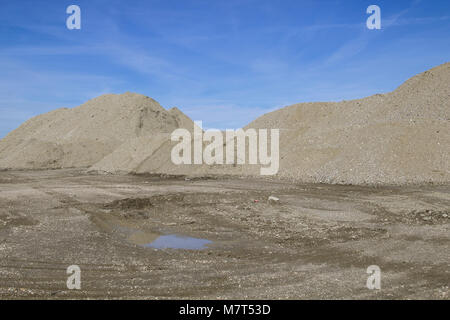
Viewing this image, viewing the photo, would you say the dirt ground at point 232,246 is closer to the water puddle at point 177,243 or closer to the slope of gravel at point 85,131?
the water puddle at point 177,243

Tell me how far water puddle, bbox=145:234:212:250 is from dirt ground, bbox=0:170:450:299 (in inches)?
Result: 9.6

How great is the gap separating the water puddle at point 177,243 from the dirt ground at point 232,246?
24 cm

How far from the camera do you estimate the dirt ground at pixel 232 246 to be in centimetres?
699

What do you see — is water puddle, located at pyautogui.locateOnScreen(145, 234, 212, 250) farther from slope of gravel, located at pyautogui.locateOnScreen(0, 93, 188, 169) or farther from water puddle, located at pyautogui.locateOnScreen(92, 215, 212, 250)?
slope of gravel, located at pyautogui.locateOnScreen(0, 93, 188, 169)

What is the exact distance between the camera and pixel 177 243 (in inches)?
445

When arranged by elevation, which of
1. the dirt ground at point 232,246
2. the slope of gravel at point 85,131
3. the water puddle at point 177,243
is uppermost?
the slope of gravel at point 85,131

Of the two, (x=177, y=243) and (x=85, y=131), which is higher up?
(x=85, y=131)

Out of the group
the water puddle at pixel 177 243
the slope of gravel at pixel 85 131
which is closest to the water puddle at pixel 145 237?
the water puddle at pixel 177 243

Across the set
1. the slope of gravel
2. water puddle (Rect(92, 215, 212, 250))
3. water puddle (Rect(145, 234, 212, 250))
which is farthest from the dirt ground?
the slope of gravel

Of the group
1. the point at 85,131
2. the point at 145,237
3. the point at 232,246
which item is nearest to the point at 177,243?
the point at 145,237

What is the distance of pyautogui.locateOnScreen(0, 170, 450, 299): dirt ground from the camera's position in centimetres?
699

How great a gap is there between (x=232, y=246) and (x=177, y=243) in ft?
5.54

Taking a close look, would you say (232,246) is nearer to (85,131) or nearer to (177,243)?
(177,243)
